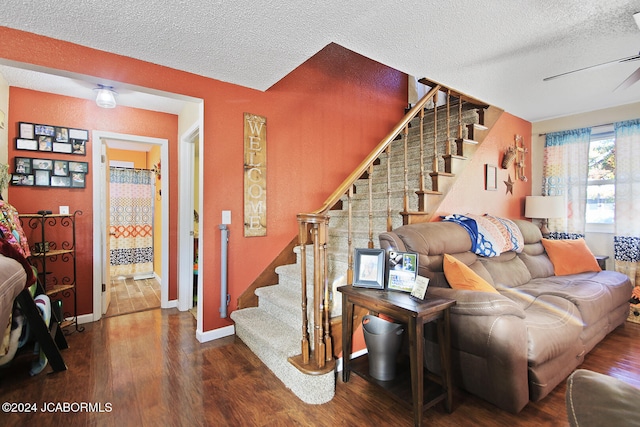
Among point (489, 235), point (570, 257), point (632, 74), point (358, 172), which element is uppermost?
point (632, 74)

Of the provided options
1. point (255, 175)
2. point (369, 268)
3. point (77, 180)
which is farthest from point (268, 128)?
point (77, 180)

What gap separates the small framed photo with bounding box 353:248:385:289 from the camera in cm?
195

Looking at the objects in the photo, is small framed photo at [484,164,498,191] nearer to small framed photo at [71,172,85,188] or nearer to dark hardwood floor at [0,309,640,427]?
dark hardwood floor at [0,309,640,427]

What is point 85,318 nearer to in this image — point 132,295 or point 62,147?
point 132,295

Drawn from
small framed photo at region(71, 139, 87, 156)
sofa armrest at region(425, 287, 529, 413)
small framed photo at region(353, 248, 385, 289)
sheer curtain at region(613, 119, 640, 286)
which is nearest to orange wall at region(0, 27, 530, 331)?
small framed photo at region(71, 139, 87, 156)

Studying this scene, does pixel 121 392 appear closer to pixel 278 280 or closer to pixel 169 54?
pixel 278 280

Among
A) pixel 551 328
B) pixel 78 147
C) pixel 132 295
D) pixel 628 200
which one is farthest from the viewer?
pixel 132 295

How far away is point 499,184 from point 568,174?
0.99m

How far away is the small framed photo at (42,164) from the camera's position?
2969 millimetres

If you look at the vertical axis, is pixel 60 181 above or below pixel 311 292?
above

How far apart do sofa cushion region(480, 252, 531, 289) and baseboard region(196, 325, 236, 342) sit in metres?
2.40

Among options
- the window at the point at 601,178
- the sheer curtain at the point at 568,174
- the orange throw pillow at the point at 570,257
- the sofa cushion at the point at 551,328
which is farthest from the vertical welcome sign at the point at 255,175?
the window at the point at 601,178

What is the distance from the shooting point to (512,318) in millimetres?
1681

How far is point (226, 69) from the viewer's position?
2531 mm
